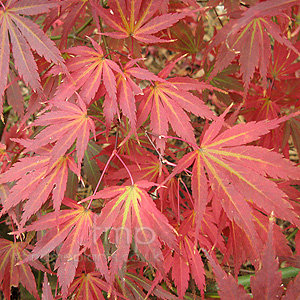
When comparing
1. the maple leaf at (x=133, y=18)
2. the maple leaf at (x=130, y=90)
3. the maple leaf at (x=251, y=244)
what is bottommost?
the maple leaf at (x=251, y=244)

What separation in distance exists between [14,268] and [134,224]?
18.7 inches

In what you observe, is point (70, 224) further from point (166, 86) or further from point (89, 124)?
point (166, 86)

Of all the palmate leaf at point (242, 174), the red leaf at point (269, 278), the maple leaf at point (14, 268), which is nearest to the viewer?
the red leaf at point (269, 278)

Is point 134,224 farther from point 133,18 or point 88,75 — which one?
point 133,18

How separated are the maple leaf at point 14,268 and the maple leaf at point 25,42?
48cm

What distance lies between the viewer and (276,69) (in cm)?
97

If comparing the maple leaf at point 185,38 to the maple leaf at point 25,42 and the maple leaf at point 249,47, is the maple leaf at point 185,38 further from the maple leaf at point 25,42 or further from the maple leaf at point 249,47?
the maple leaf at point 25,42

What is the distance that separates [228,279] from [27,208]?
439 millimetres

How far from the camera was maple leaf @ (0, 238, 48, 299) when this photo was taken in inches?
31.6

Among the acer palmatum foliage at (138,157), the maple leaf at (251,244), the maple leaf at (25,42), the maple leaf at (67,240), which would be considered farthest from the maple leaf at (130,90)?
the maple leaf at (251,244)

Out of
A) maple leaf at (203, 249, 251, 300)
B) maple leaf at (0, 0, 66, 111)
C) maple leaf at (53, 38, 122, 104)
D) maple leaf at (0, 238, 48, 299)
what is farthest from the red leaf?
maple leaf at (0, 238, 48, 299)

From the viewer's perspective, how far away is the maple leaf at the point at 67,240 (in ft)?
1.97

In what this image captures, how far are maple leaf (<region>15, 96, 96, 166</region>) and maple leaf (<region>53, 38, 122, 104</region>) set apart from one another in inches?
1.0

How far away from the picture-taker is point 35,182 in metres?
0.64
